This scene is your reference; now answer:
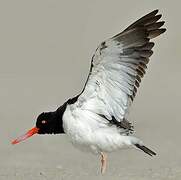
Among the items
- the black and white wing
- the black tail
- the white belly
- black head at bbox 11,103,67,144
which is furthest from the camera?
black head at bbox 11,103,67,144

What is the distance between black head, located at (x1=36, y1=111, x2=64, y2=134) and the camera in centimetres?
1259

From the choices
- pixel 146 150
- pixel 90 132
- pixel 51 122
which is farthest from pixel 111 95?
pixel 51 122

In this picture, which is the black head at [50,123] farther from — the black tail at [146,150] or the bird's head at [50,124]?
the black tail at [146,150]

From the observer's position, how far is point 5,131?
1738cm

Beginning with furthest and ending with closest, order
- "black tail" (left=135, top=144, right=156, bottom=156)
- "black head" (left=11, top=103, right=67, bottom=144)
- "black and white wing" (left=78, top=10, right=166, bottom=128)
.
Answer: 1. "black head" (left=11, top=103, right=67, bottom=144)
2. "black tail" (left=135, top=144, right=156, bottom=156)
3. "black and white wing" (left=78, top=10, right=166, bottom=128)

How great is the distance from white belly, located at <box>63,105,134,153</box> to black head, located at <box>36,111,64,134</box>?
21cm

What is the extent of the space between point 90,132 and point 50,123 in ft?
2.23

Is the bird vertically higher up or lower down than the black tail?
higher up

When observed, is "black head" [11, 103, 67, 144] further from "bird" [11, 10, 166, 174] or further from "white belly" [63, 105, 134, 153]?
"white belly" [63, 105, 134, 153]

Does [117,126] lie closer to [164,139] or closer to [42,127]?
[42,127]

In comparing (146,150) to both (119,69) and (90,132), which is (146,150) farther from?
(119,69)

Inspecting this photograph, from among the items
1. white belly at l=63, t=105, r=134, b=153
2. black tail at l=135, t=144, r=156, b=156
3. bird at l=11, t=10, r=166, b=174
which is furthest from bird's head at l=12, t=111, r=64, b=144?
black tail at l=135, t=144, r=156, b=156

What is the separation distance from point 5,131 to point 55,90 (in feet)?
12.2

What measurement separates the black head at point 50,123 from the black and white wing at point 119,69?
0.53 m
